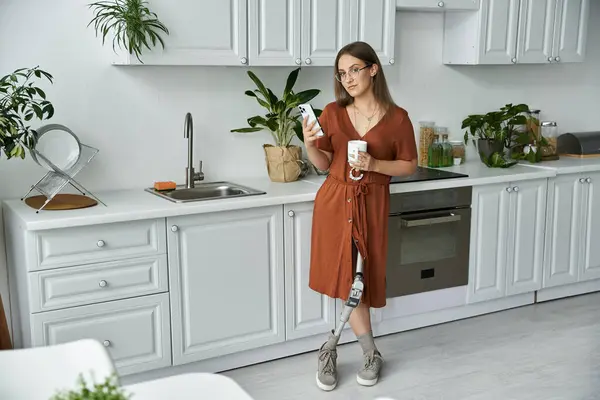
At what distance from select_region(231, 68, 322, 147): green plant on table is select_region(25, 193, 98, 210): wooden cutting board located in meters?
0.86

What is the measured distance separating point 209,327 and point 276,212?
603 millimetres

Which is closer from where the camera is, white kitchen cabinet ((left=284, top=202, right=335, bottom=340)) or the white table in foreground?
the white table in foreground

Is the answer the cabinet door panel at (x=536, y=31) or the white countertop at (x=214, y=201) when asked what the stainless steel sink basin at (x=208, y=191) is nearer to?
the white countertop at (x=214, y=201)

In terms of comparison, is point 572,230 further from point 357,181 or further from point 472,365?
Answer: point 357,181

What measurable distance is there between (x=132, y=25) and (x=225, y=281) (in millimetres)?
1189

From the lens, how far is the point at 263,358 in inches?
143

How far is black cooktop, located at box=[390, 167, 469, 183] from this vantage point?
151 inches

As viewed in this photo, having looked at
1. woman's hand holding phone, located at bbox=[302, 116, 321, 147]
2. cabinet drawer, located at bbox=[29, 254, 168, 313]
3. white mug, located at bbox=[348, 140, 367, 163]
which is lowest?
cabinet drawer, located at bbox=[29, 254, 168, 313]

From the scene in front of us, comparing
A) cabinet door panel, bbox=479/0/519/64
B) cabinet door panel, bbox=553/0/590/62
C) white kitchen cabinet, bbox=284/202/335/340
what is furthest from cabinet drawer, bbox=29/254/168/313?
cabinet door panel, bbox=553/0/590/62

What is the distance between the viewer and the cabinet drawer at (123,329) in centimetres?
303

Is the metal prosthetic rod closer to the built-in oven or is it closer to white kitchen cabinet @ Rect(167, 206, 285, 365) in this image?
white kitchen cabinet @ Rect(167, 206, 285, 365)

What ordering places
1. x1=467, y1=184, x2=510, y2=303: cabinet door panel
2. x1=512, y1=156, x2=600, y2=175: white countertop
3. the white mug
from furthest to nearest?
x1=512, y1=156, x2=600, y2=175: white countertop, x1=467, y1=184, x2=510, y2=303: cabinet door panel, the white mug

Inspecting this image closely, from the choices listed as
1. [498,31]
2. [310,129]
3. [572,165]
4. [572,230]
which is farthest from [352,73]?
[572,230]

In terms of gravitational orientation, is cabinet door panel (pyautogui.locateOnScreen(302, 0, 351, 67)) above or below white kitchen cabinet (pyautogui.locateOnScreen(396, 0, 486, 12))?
below
